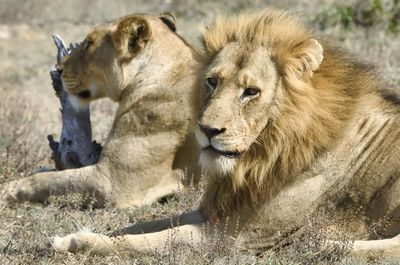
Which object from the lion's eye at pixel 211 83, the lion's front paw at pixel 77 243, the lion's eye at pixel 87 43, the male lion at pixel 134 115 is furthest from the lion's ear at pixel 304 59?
the lion's eye at pixel 87 43

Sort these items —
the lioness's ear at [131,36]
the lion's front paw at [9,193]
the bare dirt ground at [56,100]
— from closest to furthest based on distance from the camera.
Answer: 1. the bare dirt ground at [56,100]
2. the lion's front paw at [9,193]
3. the lioness's ear at [131,36]

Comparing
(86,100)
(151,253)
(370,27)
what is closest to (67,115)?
(86,100)

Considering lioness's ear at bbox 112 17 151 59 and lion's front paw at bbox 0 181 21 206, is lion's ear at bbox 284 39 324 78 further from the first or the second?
lion's front paw at bbox 0 181 21 206

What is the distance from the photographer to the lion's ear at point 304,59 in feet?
17.4

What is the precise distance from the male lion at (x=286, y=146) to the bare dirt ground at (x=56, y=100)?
0.21 metres

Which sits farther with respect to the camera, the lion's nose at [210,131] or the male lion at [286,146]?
the male lion at [286,146]

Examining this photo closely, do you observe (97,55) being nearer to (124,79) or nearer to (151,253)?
(124,79)

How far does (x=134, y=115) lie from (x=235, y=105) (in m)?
2.14

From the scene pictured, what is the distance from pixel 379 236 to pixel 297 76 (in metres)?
1.01

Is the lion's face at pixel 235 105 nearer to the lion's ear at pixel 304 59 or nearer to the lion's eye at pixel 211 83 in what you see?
the lion's eye at pixel 211 83

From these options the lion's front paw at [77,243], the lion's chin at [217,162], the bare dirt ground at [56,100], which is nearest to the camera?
the lion's chin at [217,162]

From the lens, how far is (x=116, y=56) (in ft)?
24.4

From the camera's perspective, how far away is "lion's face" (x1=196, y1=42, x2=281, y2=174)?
5160 millimetres

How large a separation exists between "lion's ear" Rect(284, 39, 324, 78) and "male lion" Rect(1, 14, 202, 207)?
5.77 ft
